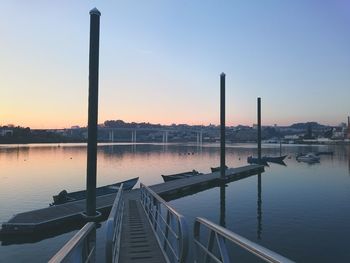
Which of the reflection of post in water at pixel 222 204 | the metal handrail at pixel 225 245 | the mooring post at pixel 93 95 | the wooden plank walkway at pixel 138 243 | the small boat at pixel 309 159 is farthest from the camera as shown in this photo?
the small boat at pixel 309 159

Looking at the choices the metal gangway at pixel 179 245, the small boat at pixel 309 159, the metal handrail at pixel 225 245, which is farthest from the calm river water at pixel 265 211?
the small boat at pixel 309 159

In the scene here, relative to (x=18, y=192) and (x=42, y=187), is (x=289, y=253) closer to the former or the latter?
(x=18, y=192)

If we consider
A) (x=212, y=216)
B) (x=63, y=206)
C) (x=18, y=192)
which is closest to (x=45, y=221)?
(x=63, y=206)

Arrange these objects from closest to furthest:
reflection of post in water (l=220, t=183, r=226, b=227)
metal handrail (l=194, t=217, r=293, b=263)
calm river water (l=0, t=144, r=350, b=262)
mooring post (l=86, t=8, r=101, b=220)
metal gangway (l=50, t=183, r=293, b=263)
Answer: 1. metal handrail (l=194, t=217, r=293, b=263)
2. metal gangway (l=50, t=183, r=293, b=263)
3. calm river water (l=0, t=144, r=350, b=262)
4. mooring post (l=86, t=8, r=101, b=220)
5. reflection of post in water (l=220, t=183, r=226, b=227)

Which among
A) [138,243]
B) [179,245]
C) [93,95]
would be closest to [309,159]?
[93,95]

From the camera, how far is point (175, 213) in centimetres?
770

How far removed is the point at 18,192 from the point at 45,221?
20773 millimetres

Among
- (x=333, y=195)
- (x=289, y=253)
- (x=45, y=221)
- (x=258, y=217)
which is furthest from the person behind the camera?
(x=333, y=195)

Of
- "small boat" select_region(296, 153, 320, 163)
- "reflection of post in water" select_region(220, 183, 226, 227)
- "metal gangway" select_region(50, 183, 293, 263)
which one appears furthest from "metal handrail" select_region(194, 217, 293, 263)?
"small boat" select_region(296, 153, 320, 163)

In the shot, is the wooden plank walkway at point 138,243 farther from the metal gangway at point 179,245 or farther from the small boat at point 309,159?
the small boat at point 309,159

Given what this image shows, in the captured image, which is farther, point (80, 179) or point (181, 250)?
point (80, 179)

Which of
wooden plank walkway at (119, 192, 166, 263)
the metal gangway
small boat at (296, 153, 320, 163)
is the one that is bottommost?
small boat at (296, 153, 320, 163)

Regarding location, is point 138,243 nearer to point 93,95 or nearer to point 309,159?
point 93,95

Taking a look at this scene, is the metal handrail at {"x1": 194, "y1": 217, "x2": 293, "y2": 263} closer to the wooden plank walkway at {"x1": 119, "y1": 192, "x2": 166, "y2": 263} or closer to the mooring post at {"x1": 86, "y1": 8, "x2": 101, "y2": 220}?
the wooden plank walkway at {"x1": 119, "y1": 192, "x2": 166, "y2": 263}
